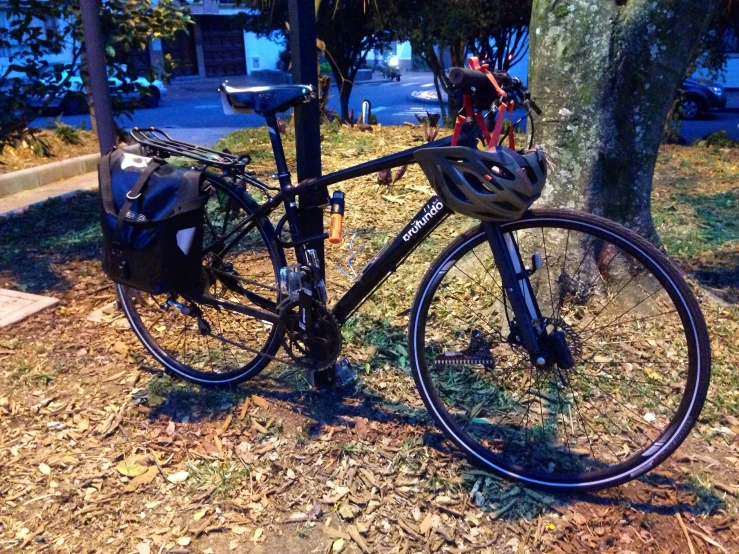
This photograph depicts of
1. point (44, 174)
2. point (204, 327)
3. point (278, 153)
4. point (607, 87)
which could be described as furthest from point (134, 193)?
point (44, 174)

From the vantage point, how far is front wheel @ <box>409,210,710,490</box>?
2.46 metres

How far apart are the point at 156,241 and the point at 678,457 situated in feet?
7.70

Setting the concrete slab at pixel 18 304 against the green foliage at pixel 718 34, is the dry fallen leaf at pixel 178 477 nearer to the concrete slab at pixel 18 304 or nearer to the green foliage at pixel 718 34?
the concrete slab at pixel 18 304

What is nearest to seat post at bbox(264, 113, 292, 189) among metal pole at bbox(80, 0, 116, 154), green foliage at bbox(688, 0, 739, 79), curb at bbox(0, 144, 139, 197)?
metal pole at bbox(80, 0, 116, 154)

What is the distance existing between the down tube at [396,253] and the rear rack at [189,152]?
750 mm

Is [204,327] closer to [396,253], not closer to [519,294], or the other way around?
[396,253]

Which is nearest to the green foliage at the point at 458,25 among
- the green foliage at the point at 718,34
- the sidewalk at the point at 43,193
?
the green foliage at the point at 718,34

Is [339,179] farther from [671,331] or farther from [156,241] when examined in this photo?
[671,331]

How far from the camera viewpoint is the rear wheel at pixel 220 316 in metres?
3.15

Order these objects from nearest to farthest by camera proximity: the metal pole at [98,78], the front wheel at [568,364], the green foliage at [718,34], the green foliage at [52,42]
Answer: the front wheel at [568,364] < the metal pole at [98,78] < the green foliage at [52,42] < the green foliage at [718,34]

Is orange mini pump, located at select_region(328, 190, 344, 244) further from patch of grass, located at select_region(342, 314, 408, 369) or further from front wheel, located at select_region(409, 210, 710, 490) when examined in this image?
patch of grass, located at select_region(342, 314, 408, 369)

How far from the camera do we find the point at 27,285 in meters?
4.57

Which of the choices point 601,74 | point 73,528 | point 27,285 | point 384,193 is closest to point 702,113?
point 384,193

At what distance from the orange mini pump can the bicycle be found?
0.10 metres
